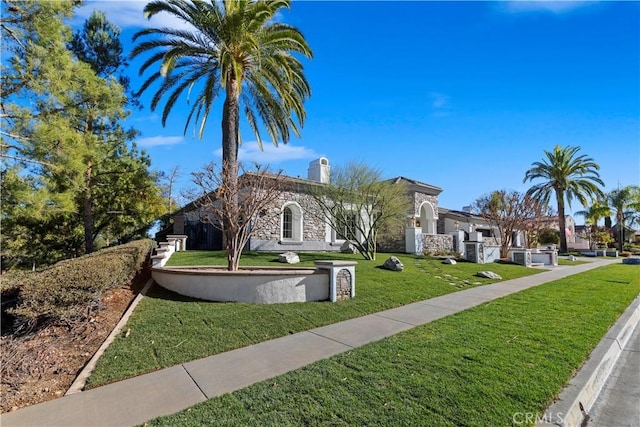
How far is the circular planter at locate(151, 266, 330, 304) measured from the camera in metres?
7.76

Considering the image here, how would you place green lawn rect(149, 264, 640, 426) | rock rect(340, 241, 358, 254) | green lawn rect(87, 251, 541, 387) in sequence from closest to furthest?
green lawn rect(149, 264, 640, 426) < green lawn rect(87, 251, 541, 387) < rock rect(340, 241, 358, 254)

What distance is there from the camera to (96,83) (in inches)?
446

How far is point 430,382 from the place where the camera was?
13.1ft

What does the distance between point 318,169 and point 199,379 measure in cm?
1872

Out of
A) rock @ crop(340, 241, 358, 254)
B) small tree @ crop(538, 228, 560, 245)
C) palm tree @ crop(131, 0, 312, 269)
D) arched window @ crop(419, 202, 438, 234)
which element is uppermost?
palm tree @ crop(131, 0, 312, 269)

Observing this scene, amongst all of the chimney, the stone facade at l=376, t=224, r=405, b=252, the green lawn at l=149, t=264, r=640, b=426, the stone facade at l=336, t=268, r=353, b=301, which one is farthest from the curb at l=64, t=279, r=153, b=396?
the stone facade at l=376, t=224, r=405, b=252

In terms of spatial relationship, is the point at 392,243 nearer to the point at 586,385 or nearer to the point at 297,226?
the point at 297,226

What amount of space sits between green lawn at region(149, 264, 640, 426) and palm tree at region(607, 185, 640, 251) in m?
47.3

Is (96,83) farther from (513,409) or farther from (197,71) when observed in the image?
(513,409)

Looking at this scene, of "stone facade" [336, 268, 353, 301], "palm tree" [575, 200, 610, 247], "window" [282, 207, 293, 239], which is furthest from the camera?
"palm tree" [575, 200, 610, 247]

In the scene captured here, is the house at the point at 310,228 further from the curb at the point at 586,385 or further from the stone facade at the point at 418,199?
the curb at the point at 586,385

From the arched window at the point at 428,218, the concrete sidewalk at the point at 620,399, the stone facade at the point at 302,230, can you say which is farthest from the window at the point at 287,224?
the concrete sidewalk at the point at 620,399

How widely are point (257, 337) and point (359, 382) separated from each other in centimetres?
241

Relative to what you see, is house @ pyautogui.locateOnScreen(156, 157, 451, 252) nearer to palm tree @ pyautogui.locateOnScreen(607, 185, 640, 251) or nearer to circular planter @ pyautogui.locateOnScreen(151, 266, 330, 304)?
circular planter @ pyautogui.locateOnScreen(151, 266, 330, 304)
